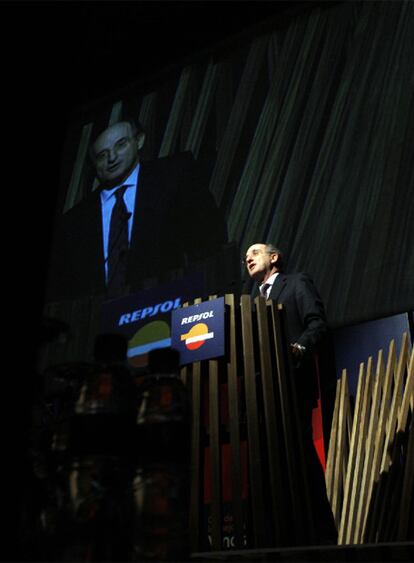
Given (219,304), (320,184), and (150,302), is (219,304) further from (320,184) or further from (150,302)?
(320,184)

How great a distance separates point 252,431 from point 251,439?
3cm

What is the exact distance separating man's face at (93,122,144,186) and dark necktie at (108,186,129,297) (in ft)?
0.76

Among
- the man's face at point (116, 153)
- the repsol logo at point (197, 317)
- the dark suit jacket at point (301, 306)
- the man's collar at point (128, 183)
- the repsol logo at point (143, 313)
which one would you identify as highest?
the man's face at point (116, 153)

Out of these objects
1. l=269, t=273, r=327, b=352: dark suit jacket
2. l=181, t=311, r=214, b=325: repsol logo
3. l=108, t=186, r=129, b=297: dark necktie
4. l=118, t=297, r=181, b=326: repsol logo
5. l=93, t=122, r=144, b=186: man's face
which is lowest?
l=181, t=311, r=214, b=325: repsol logo

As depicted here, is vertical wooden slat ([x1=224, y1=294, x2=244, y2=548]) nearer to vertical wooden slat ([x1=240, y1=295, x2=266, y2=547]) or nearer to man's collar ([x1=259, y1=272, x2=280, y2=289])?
vertical wooden slat ([x1=240, y1=295, x2=266, y2=547])

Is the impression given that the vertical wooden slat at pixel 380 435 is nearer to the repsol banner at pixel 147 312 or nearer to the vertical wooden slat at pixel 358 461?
the vertical wooden slat at pixel 358 461

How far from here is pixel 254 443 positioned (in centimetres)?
227

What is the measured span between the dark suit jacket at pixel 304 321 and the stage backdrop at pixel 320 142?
1.09m

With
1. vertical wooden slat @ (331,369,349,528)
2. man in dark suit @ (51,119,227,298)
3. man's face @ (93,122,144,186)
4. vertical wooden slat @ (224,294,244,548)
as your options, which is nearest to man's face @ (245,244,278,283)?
vertical wooden slat @ (331,369,349,528)

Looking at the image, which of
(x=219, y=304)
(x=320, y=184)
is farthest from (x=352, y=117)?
(x=219, y=304)

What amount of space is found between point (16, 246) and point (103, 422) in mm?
352

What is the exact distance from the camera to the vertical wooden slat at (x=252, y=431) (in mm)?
2152

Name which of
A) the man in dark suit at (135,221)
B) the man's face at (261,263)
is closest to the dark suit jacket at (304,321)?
the man's face at (261,263)

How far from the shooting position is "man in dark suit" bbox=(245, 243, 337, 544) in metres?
2.49
